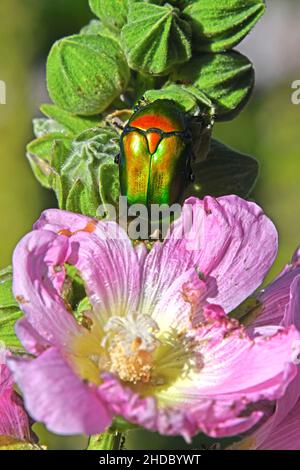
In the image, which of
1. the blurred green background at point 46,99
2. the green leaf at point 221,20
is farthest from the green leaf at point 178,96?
the blurred green background at point 46,99

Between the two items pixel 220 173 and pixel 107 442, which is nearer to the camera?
pixel 107 442

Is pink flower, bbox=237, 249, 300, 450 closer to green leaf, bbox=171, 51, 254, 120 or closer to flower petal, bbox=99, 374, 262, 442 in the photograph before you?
flower petal, bbox=99, 374, 262, 442

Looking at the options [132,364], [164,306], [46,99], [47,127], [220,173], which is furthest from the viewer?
[46,99]

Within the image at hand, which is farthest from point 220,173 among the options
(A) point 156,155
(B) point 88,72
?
(B) point 88,72

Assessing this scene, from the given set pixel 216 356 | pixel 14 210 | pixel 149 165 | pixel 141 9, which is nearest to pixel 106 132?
pixel 149 165

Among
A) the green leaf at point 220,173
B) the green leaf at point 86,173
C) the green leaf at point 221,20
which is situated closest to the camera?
the green leaf at point 86,173

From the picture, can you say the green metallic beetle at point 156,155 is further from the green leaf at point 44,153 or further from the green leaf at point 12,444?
the green leaf at point 12,444

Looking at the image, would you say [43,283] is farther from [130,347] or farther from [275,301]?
[275,301]
